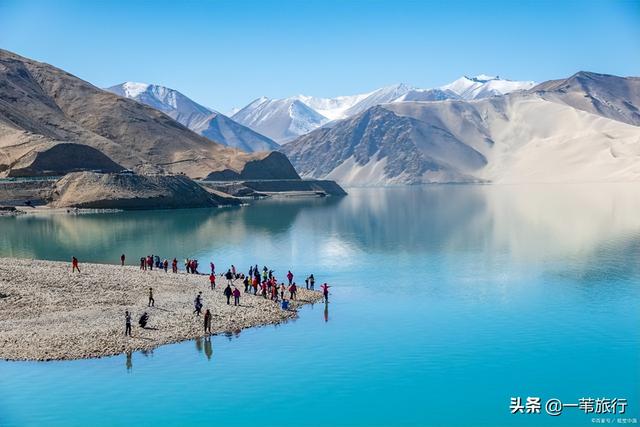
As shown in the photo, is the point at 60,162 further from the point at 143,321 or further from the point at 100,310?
the point at 143,321

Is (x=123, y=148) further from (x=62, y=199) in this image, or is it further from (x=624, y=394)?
(x=624, y=394)

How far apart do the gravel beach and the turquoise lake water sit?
122 cm

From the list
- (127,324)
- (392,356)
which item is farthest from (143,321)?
(392,356)

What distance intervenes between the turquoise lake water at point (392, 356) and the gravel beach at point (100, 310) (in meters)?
1.22

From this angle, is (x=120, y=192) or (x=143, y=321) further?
(x=120, y=192)

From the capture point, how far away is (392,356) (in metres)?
30.6

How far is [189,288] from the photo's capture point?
143 ft

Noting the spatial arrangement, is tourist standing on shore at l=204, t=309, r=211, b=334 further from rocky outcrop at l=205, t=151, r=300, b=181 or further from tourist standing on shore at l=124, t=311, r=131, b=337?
rocky outcrop at l=205, t=151, r=300, b=181

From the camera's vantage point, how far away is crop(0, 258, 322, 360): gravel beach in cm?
3069

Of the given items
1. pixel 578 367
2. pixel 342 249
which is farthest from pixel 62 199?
pixel 578 367

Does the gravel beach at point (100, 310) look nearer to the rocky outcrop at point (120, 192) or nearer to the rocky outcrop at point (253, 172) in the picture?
the rocky outcrop at point (120, 192)

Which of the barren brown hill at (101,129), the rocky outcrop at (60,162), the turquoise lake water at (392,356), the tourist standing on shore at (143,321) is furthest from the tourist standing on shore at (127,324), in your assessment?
the barren brown hill at (101,129)

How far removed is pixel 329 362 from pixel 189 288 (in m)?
16.0

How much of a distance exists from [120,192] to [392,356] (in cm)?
9840
